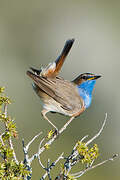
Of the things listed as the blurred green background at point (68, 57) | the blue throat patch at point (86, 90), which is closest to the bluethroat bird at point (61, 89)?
the blue throat patch at point (86, 90)

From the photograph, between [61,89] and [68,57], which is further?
[68,57]

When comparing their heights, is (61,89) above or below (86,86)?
above

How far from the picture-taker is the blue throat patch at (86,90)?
490cm

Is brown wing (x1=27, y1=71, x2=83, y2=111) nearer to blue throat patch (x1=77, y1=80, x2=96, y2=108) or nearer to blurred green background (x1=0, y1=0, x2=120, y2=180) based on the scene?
blue throat patch (x1=77, y1=80, x2=96, y2=108)

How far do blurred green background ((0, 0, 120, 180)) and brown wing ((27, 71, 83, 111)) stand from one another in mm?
2754

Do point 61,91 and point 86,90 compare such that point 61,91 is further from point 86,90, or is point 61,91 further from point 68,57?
point 68,57

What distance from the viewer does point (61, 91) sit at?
494cm

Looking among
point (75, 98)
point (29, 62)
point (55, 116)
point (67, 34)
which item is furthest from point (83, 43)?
point (75, 98)

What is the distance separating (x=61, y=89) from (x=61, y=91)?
0.03 m

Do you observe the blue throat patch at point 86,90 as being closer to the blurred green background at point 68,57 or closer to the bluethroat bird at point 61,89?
the bluethroat bird at point 61,89

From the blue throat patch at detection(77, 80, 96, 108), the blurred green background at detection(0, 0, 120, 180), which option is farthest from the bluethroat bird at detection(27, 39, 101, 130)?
the blurred green background at detection(0, 0, 120, 180)

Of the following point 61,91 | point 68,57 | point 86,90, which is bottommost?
point 86,90

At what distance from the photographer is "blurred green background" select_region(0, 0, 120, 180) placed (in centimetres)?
905

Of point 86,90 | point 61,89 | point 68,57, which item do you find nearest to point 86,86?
point 86,90
